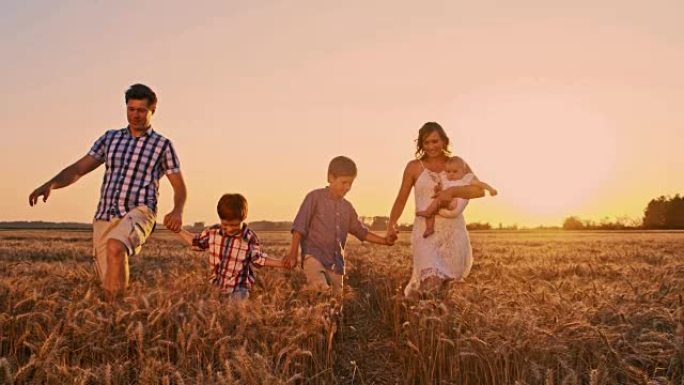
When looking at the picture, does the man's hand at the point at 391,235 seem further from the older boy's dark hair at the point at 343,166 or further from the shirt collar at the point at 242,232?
the shirt collar at the point at 242,232

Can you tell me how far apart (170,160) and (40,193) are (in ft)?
3.66

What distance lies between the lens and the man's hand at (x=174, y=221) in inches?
249

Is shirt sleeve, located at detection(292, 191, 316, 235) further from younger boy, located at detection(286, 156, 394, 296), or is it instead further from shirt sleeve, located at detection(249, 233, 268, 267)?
shirt sleeve, located at detection(249, 233, 268, 267)

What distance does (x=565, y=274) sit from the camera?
37.3 feet

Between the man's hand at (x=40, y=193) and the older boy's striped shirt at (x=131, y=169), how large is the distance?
47 cm

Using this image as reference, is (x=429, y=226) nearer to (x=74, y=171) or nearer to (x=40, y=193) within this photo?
(x=74, y=171)

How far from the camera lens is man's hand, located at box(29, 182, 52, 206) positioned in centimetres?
626

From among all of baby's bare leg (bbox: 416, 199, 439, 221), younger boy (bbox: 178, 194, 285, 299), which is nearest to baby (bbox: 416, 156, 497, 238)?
baby's bare leg (bbox: 416, 199, 439, 221)

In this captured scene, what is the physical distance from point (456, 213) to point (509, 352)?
3.09 m

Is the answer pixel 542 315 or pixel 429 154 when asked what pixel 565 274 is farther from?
pixel 542 315

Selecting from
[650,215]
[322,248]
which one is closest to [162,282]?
[322,248]

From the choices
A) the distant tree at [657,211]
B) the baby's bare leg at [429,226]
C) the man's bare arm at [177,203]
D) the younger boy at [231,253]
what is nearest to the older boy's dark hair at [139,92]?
the man's bare arm at [177,203]

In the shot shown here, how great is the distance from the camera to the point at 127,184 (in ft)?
21.3

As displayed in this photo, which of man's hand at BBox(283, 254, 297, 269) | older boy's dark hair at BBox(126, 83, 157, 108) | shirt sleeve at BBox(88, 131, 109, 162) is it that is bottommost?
man's hand at BBox(283, 254, 297, 269)
